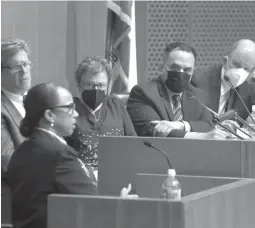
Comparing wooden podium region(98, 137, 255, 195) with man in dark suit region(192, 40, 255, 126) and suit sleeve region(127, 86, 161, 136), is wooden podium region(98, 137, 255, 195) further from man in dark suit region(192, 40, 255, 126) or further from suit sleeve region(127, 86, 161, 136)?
man in dark suit region(192, 40, 255, 126)

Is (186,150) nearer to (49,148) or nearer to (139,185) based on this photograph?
(139,185)

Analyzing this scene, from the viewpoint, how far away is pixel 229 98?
597cm

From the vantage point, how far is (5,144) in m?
4.28

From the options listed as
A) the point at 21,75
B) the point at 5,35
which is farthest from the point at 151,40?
the point at 21,75

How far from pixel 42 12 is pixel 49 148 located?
16.3ft

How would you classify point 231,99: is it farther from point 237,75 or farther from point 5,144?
point 5,144

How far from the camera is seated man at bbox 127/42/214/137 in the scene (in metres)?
5.54

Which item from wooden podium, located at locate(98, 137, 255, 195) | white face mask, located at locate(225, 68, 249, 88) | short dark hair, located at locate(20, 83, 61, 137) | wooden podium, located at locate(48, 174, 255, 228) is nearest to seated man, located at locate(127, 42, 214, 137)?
white face mask, located at locate(225, 68, 249, 88)

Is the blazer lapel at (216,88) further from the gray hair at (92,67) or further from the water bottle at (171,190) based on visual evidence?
the water bottle at (171,190)

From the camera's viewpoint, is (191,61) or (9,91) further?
(191,61)

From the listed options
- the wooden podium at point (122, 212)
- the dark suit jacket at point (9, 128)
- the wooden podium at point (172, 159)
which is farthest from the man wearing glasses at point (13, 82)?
the wooden podium at point (122, 212)

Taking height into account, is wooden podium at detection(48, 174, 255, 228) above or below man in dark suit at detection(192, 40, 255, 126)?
below

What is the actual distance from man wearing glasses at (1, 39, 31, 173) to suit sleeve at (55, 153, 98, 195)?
0.79 metres

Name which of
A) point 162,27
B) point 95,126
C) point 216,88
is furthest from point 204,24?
point 95,126
